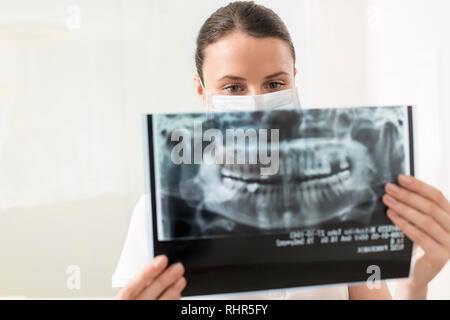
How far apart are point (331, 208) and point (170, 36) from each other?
45.3 inches

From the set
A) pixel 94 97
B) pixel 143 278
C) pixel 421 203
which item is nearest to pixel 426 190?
pixel 421 203

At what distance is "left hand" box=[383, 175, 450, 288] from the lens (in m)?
0.59

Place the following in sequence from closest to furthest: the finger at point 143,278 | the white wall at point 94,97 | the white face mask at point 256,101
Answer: the finger at point 143,278 < the white face mask at point 256,101 < the white wall at point 94,97

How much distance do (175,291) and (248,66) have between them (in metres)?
0.44

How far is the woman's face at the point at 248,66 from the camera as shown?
76 centimetres

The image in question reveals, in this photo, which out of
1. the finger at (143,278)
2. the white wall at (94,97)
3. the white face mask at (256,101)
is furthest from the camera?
the white wall at (94,97)

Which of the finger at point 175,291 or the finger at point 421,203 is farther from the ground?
the finger at point 421,203

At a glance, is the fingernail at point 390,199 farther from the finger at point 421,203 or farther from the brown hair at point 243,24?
the brown hair at point 243,24

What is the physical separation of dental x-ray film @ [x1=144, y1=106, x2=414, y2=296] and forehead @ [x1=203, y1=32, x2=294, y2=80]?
20 cm

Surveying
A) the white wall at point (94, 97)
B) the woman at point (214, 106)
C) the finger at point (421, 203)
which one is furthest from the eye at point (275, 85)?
the white wall at point (94, 97)

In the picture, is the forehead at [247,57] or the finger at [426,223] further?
the forehead at [247,57]

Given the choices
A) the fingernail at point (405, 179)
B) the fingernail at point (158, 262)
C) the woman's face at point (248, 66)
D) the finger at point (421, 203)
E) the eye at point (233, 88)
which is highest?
the woman's face at point (248, 66)

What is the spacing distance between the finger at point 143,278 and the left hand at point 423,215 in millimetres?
369
